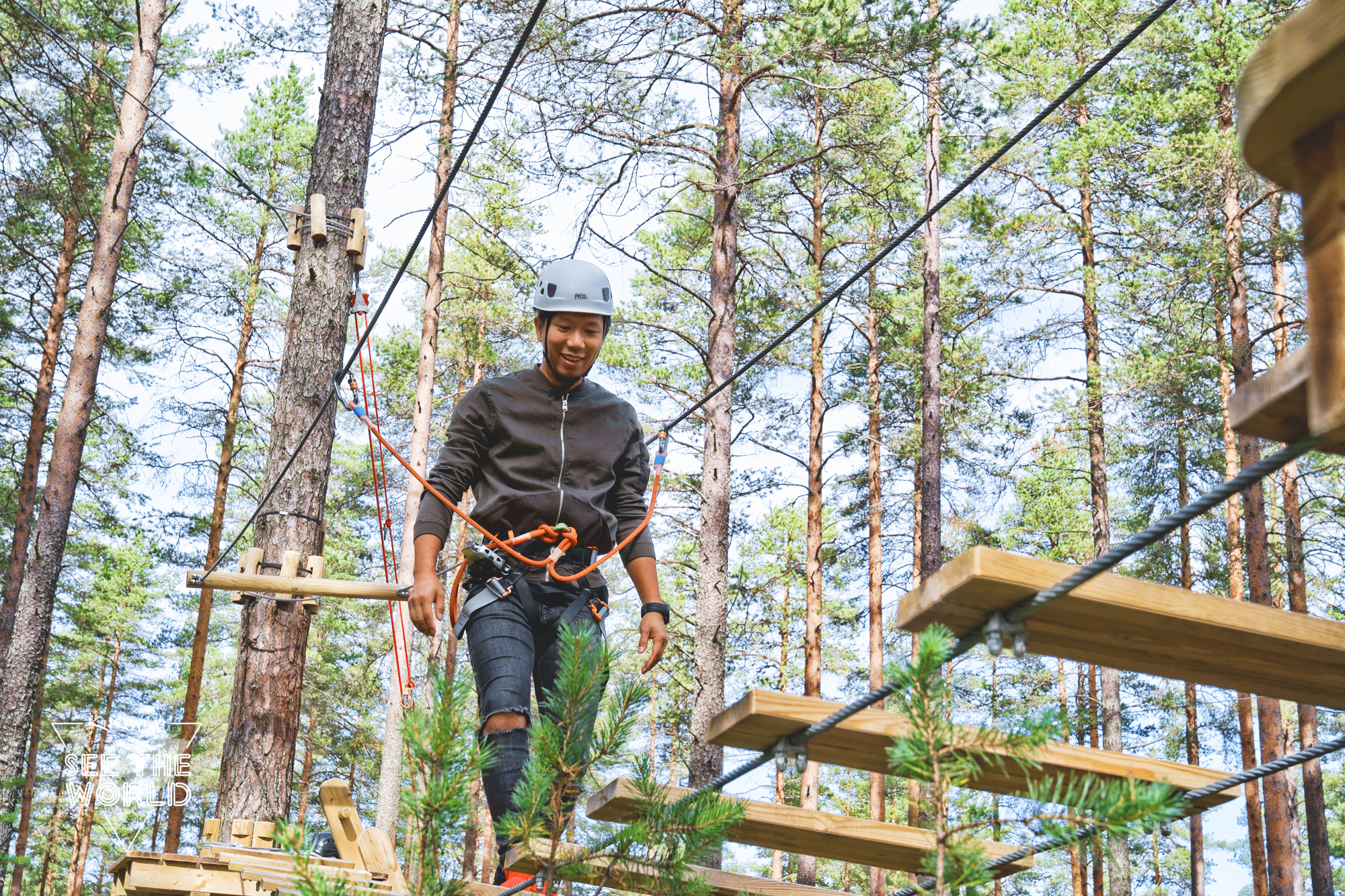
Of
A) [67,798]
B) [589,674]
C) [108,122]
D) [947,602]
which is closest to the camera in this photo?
[947,602]

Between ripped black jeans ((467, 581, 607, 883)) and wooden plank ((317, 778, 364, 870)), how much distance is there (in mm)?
712

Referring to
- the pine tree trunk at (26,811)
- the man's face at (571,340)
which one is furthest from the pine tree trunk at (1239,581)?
the pine tree trunk at (26,811)

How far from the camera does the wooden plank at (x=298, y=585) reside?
15.7 feet

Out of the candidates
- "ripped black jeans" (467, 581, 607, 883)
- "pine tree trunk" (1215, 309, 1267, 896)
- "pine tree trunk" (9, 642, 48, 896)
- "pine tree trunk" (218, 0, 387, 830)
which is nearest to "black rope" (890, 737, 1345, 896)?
"ripped black jeans" (467, 581, 607, 883)

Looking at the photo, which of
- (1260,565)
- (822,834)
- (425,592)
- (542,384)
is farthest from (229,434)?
(822,834)

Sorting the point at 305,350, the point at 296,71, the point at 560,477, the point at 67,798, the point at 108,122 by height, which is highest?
the point at 296,71

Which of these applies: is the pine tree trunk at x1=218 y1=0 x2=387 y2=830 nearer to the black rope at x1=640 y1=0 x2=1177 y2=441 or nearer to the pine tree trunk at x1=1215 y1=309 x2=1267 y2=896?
the black rope at x1=640 y1=0 x2=1177 y2=441

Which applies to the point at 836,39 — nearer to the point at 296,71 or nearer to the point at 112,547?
the point at 296,71

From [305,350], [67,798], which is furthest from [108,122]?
[67,798]

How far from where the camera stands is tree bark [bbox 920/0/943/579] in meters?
14.4

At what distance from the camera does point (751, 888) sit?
2.83 metres

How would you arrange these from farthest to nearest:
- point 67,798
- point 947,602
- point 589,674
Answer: point 67,798, point 589,674, point 947,602

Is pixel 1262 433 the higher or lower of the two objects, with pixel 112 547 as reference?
lower

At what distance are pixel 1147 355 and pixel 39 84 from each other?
1684cm
